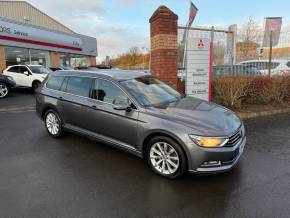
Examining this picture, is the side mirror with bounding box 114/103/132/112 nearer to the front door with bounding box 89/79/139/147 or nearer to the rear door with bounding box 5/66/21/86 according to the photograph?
the front door with bounding box 89/79/139/147

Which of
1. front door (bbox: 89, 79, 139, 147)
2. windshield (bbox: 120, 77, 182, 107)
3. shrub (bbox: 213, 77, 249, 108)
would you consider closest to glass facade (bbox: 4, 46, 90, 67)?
shrub (bbox: 213, 77, 249, 108)

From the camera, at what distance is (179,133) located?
3695 millimetres

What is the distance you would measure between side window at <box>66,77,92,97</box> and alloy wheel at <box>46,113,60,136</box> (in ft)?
2.58

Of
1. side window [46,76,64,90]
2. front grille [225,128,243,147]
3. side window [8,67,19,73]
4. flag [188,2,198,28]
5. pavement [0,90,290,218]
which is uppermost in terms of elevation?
flag [188,2,198,28]

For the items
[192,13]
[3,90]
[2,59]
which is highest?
[192,13]

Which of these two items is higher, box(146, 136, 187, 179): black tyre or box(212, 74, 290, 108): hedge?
box(212, 74, 290, 108): hedge

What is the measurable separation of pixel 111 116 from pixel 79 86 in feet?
4.11

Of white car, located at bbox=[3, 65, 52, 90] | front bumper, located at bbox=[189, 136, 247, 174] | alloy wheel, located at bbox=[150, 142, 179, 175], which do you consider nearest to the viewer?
front bumper, located at bbox=[189, 136, 247, 174]

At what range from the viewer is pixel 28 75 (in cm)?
1430

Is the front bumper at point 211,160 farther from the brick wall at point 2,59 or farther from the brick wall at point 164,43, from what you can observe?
the brick wall at point 2,59

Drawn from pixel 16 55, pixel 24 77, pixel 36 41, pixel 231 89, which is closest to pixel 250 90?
pixel 231 89

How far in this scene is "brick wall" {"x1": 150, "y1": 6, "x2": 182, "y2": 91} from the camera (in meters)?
7.57

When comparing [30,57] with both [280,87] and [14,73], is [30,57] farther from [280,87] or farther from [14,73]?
[280,87]

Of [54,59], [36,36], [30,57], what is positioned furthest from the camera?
[54,59]
